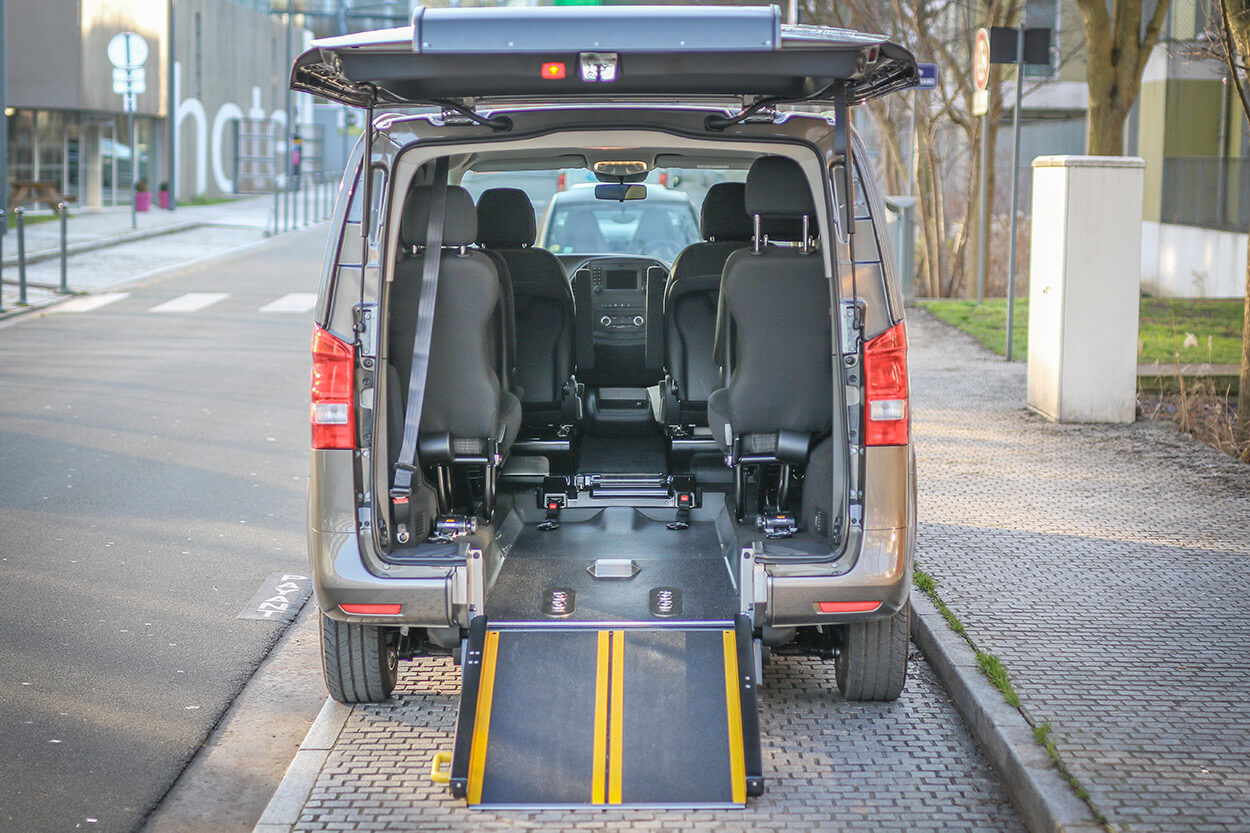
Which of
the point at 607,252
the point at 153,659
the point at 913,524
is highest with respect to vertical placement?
the point at 607,252

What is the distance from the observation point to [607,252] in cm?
1058

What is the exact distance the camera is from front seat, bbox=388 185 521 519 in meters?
5.00

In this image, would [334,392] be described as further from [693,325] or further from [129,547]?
[129,547]

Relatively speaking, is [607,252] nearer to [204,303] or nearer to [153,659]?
[153,659]

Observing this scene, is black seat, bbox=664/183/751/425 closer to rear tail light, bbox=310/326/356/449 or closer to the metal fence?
rear tail light, bbox=310/326/356/449

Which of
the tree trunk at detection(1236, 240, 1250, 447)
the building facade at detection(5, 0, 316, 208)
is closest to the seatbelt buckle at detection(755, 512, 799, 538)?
the tree trunk at detection(1236, 240, 1250, 447)

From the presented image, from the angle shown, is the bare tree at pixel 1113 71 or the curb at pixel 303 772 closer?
the curb at pixel 303 772

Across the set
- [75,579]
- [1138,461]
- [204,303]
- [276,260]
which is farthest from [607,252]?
[276,260]

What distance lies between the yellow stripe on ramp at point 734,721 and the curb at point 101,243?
17.3 meters

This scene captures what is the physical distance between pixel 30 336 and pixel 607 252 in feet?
26.1

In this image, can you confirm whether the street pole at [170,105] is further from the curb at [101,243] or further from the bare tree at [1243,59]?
the bare tree at [1243,59]

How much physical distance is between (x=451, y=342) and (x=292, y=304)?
574 inches

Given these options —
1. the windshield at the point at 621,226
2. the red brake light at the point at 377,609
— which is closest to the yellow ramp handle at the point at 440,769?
the red brake light at the point at 377,609

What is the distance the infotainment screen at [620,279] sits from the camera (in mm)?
8258
